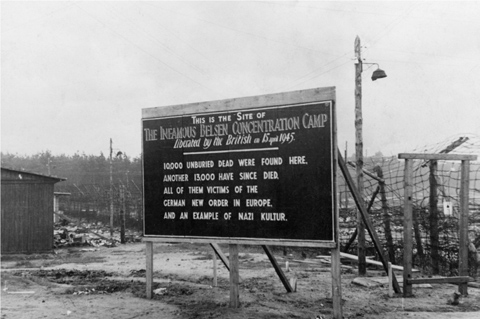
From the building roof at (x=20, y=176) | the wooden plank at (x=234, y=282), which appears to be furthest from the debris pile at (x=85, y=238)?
the wooden plank at (x=234, y=282)

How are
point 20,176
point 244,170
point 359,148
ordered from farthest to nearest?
point 20,176, point 359,148, point 244,170

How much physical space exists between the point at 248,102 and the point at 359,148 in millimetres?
4738

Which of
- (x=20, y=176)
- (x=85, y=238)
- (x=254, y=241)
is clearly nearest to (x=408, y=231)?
(x=254, y=241)

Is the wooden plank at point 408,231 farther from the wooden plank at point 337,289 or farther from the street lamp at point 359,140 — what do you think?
the wooden plank at point 337,289

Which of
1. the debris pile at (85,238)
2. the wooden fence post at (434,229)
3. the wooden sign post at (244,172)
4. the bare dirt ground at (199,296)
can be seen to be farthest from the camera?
the debris pile at (85,238)

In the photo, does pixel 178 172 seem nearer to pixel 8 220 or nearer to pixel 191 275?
pixel 191 275

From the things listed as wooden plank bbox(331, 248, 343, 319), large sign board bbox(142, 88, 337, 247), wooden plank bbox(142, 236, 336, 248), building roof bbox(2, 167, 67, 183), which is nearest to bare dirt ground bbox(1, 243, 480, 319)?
wooden plank bbox(331, 248, 343, 319)

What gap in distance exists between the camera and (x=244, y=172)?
7.24 meters

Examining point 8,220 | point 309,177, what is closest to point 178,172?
point 309,177

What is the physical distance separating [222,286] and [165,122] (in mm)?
3917

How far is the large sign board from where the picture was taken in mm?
6668

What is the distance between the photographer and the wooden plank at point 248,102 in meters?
6.73

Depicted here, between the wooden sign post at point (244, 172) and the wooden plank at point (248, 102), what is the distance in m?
0.02

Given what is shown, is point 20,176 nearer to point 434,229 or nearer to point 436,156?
point 434,229
